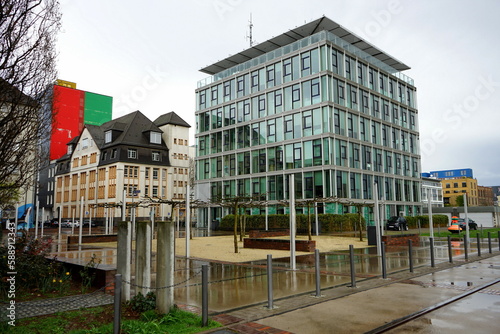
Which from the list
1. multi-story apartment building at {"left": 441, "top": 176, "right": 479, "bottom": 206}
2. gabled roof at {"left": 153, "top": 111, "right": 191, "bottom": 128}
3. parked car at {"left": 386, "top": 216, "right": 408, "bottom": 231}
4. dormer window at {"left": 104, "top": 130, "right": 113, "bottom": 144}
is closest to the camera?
parked car at {"left": 386, "top": 216, "right": 408, "bottom": 231}

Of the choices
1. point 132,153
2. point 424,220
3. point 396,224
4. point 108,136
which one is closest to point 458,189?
point 424,220

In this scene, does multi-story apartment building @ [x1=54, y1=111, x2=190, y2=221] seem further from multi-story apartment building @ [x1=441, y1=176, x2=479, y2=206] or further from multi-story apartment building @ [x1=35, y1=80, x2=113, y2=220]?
multi-story apartment building @ [x1=441, y1=176, x2=479, y2=206]

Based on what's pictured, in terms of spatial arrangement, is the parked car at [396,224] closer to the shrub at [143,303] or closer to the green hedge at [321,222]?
the green hedge at [321,222]

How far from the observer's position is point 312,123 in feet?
135

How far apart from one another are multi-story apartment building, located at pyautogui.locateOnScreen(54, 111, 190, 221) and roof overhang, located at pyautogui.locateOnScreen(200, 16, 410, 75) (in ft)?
51.2

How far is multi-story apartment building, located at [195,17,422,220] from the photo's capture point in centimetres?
4034

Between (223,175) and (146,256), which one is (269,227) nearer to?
(223,175)

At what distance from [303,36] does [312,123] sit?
11.7m

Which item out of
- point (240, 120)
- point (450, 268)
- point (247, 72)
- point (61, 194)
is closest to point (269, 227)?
point (240, 120)

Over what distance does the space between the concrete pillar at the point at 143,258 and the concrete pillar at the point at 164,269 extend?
0.51 m

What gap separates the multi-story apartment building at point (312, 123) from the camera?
4034cm

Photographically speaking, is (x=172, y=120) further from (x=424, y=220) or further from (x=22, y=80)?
(x=22, y=80)

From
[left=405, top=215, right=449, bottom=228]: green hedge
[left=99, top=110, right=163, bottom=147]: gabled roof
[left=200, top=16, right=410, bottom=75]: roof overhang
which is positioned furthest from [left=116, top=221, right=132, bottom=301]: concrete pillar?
[left=99, top=110, right=163, bottom=147]: gabled roof

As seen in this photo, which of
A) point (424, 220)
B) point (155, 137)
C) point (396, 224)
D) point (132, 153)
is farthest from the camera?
point (155, 137)
